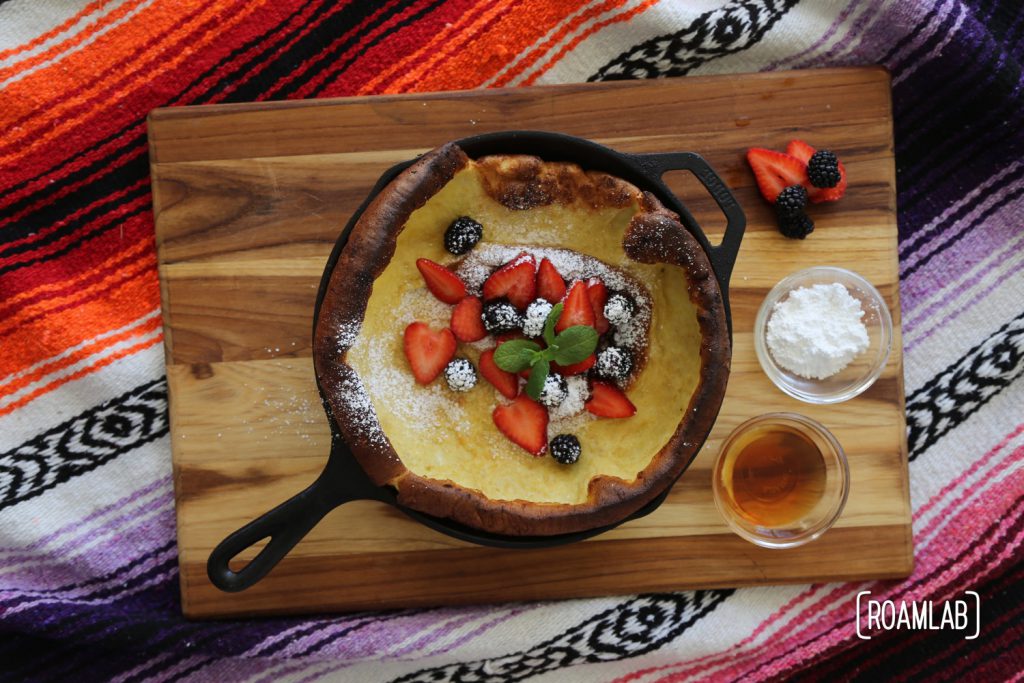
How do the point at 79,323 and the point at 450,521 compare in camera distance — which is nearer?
the point at 450,521

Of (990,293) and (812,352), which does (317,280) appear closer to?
(812,352)

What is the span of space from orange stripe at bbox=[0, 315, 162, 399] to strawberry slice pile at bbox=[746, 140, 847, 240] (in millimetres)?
1400

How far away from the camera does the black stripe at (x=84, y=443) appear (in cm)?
211

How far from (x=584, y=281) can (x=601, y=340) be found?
13 centimetres

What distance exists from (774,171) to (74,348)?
1634mm

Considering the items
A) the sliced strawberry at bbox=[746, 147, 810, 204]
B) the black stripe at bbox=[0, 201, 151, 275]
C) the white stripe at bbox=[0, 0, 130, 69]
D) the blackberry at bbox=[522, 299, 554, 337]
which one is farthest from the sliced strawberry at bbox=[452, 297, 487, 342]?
the white stripe at bbox=[0, 0, 130, 69]

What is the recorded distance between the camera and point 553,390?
1.86m

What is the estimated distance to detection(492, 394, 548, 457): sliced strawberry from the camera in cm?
188

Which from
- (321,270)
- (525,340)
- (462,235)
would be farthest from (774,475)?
(321,270)

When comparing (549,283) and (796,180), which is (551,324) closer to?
(549,283)

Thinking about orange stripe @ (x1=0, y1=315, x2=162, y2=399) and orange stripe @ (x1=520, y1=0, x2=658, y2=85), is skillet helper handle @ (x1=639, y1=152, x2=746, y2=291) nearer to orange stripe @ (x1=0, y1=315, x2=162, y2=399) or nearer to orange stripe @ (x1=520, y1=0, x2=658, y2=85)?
orange stripe @ (x1=520, y1=0, x2=658, y2=85)

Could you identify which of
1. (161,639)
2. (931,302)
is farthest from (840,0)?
(161,639)

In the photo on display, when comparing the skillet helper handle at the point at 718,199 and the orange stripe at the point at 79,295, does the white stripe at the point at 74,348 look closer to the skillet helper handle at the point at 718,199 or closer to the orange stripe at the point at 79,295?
the orange stripe at the point at 79,295

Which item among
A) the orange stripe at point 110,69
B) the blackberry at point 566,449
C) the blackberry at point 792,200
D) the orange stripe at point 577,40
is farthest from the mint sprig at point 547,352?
the orange stripe at point 110,69
